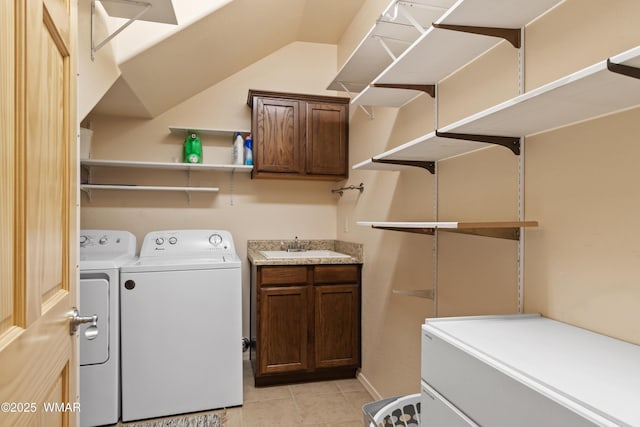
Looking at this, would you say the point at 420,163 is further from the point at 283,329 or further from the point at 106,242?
the point at 106,242

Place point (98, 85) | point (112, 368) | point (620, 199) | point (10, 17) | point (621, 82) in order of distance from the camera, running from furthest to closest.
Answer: point (112, 368) → point (98, 85) → point (620, 199) → point (621, 82) → point (10, 17)

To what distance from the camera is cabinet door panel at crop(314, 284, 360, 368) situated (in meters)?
2.70

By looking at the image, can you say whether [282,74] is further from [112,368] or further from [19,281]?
[19,281]

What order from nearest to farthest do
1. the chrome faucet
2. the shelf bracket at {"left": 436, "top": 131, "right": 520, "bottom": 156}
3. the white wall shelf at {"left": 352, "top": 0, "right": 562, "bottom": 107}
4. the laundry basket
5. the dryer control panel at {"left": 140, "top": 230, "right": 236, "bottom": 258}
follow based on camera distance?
the white wall shelf at {"left": 352, "top": 0, "right": 562, "bottom": 107}
the shelf bracket at {"left": 436, "top": 131, "right": 520, "bottom": 156}
the laundry basket
the dryer control panel at {"left": 140, "top": 230, "right": 236, "bottom": 258}
the chrome faucet

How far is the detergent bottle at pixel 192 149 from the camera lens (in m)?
2.89

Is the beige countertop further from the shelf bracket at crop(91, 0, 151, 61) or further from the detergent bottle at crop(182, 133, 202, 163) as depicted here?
the shelf bracket at crop(91, 0, 151, 61)

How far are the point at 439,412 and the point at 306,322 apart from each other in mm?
1755

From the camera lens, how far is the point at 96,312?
2.14m

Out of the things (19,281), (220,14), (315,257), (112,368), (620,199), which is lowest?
(112,368)

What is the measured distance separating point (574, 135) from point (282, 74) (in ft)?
8.74

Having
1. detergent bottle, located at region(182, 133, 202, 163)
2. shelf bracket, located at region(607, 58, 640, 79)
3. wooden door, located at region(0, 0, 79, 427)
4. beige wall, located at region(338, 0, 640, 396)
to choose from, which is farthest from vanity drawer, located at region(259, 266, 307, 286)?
shelf bracket, located at region(607, 58, 640, 79)

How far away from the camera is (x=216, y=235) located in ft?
9.39

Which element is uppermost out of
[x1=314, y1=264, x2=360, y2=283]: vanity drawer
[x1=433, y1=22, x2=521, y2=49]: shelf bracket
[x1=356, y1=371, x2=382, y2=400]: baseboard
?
[x1=433, y1=22, x2=521, y2=49]: shelf bracket

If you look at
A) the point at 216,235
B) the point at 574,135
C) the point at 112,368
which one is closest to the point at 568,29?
the point at 574,135
